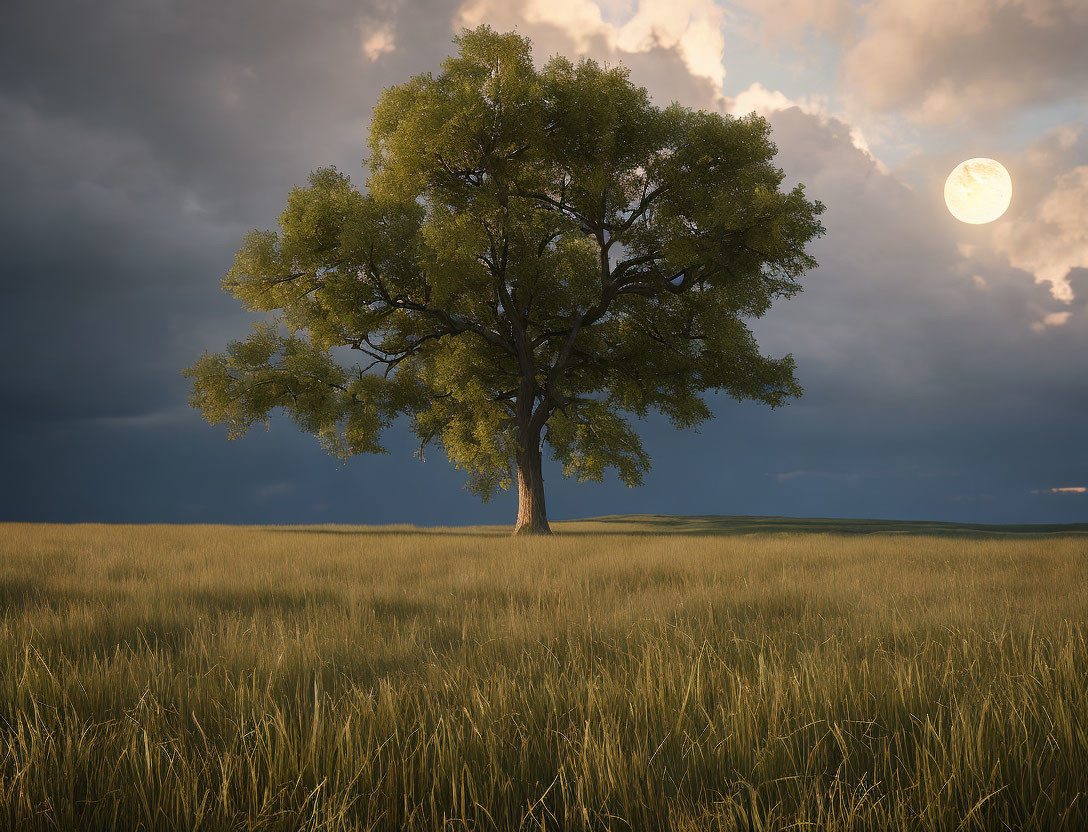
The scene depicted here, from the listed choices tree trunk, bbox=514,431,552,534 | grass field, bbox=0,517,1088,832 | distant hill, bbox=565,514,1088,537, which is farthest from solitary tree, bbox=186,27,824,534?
grass field, bbox=0,517,1088,832

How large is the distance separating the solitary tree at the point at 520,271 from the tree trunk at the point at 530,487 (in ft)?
0.27

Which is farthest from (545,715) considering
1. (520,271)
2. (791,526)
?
(791,526)

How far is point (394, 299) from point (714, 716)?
19265mm

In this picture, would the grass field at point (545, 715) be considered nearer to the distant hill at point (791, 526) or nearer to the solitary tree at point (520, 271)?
the solitary tree at point (520, 271)

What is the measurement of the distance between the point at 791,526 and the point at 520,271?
17594 mm

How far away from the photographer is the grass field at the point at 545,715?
2.12 m

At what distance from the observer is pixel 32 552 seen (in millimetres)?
11484

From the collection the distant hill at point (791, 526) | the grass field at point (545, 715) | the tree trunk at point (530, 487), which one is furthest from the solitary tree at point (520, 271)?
the grass field at point (545, 715)

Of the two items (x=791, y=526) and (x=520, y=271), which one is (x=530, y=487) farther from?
(x=791, y=526)

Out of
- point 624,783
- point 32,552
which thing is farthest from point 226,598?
point 32,552

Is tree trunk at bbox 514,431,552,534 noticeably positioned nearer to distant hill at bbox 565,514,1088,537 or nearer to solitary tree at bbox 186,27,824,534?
solitary tree at bbox 186,27,824,534

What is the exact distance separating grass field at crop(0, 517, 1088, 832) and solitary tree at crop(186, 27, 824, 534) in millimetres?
13799

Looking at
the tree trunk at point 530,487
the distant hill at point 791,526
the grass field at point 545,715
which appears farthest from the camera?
the distant hill at point 791,526

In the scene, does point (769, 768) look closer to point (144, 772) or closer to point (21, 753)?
point (144, 772)
